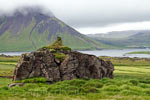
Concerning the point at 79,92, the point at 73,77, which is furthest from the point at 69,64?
the point at 79,92

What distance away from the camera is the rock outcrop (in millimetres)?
59978

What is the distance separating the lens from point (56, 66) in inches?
2443

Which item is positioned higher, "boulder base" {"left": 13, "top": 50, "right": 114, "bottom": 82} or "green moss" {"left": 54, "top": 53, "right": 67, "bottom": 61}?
"green moss" {"left": 54, "top": 53, "right": 67, "bottom": 61}

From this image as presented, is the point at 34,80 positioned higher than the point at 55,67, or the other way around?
the point at 55,67

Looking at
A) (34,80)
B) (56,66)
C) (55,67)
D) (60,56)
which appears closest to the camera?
(34,80)

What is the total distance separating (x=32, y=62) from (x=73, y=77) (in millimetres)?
12731

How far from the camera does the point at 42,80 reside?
57.5 m

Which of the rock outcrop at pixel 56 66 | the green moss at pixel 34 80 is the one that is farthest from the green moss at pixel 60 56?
the green moss at pixel 34 80

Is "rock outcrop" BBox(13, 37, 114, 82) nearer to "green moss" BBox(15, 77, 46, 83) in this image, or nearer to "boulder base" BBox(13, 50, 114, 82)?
"boulder base" BBox(13, 50, 114, 82)

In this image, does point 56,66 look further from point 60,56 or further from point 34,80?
point 34,80

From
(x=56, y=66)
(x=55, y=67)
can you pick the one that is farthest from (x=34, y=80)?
(x=56, y=66)

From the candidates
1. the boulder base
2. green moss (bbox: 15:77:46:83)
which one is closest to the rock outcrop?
the boulder base

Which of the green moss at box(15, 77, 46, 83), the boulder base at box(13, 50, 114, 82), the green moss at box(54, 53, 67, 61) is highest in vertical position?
the green moss at box(54, 53, 67, 61)

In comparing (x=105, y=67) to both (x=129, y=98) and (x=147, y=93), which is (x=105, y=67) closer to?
(x=147, y=93)
